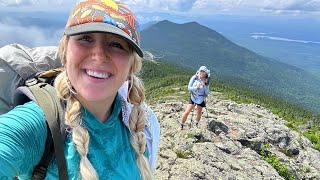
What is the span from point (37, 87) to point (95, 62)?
0.49 m

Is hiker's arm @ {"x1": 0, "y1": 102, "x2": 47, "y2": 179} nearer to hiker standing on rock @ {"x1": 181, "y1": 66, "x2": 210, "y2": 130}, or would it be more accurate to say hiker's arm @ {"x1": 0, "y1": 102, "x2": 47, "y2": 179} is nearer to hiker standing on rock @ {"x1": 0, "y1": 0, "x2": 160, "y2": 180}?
hiker standing on rock @ {"x1": 0, "y1": 0, "x2": 160, "y2": 180}

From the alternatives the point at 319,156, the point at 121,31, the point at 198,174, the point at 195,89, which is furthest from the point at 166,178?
the point at 319,156

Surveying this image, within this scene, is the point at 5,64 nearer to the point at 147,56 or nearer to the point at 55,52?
the point at 55,52

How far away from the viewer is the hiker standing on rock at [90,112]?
2020 mm

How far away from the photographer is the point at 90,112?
2.64 m

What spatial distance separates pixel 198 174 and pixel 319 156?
39.8 ft

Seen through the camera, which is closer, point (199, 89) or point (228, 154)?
point (228, 154)

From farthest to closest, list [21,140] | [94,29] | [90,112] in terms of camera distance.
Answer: [90,112], [94,29], [21,140]

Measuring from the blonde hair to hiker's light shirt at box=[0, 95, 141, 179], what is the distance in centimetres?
6

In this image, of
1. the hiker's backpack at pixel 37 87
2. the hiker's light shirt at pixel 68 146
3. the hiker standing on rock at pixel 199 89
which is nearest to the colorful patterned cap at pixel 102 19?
the hiker's backpack at pixel 37 87

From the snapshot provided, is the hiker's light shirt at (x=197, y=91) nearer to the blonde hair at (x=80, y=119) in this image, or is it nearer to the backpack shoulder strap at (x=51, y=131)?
the blonde hair at (x=80, y=119)

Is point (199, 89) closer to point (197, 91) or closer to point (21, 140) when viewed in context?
point (197, 91)

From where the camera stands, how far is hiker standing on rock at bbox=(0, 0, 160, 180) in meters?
2.02

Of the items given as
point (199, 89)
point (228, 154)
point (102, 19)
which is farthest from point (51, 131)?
point (199, 89)
